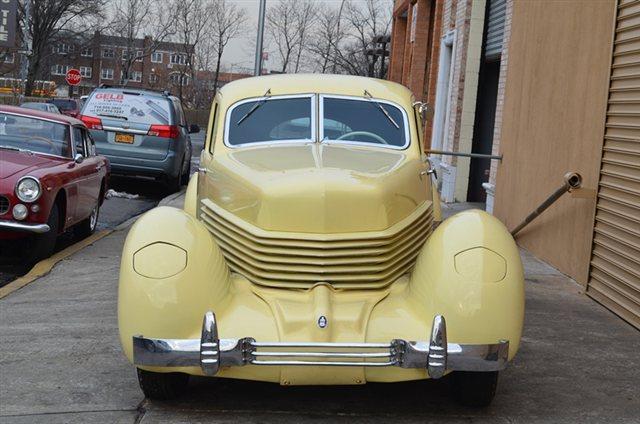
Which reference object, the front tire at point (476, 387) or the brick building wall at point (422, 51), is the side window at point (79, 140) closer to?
the front tire at point (476, 387)

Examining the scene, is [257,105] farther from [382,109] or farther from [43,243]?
[43,243]

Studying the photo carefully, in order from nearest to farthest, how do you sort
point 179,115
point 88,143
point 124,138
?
1. point 88,143
2. point 124,138
3. point 179,115

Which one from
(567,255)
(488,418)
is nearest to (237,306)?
(488,418)

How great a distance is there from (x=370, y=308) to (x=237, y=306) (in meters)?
0.71

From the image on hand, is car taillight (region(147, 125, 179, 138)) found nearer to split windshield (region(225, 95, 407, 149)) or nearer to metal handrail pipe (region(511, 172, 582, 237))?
metal handrail pipe (region(511, 172, 582, 237))

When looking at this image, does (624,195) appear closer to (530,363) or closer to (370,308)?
(530,363)

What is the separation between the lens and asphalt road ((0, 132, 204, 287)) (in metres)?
10.1

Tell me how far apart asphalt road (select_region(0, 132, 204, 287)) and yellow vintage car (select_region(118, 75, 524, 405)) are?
447 centimetres

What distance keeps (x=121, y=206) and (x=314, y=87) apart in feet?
31.3

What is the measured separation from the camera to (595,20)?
31.5 ft

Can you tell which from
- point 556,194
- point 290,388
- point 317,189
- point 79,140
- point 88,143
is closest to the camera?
point 317,189

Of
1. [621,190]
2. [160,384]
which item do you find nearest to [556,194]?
[621,190]

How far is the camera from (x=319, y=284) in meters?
5.23

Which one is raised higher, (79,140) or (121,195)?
(79,140)
